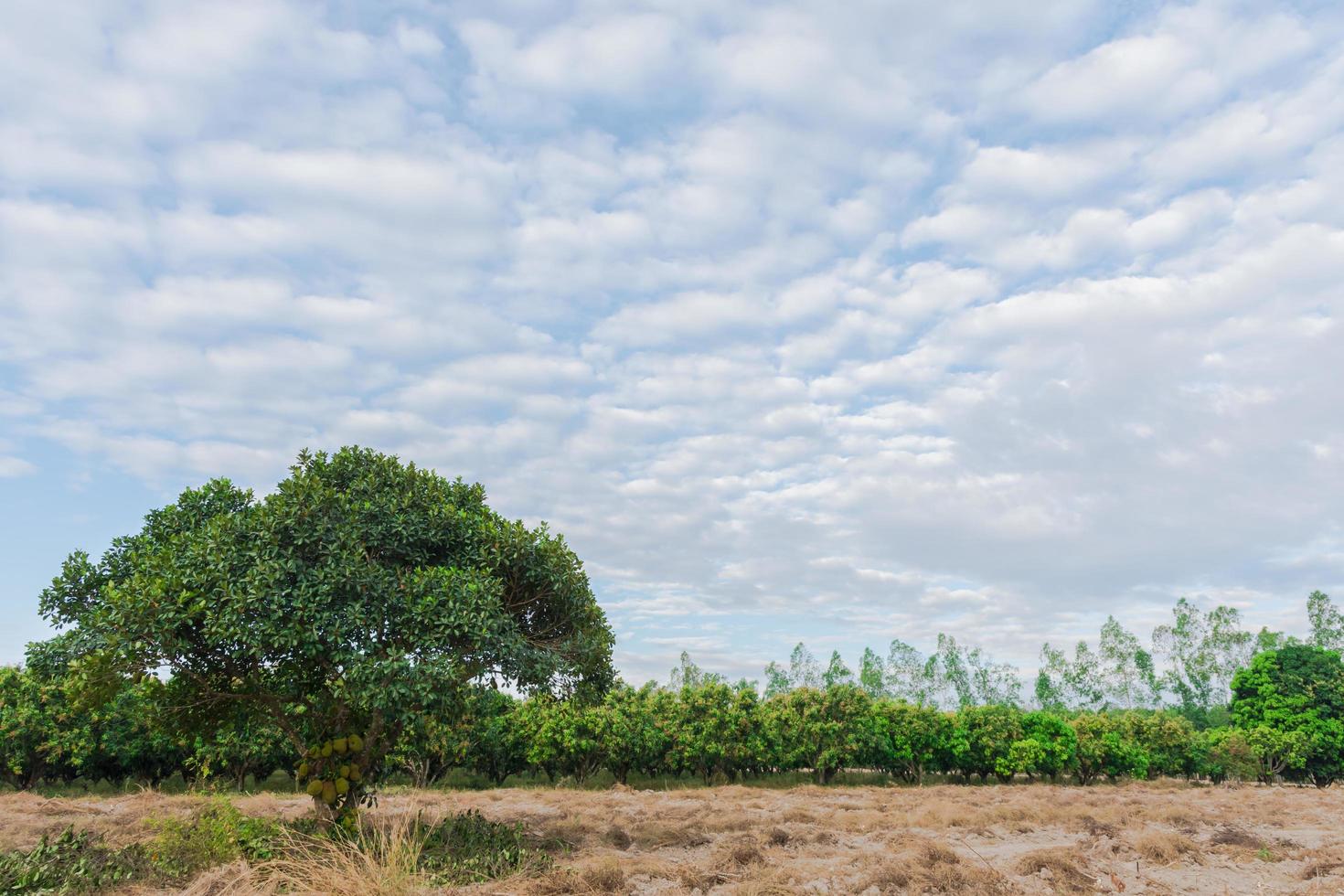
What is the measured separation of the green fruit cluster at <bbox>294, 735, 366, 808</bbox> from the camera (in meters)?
16.2

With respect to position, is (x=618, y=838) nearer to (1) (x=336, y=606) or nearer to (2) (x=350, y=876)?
(1) (x=336, y=606)

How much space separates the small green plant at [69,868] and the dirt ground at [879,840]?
3523mm

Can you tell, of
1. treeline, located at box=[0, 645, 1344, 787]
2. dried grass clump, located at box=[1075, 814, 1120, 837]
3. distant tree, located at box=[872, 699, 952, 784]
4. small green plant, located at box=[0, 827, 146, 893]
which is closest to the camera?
small green plant, located at box=[0, 827, 146, 893]

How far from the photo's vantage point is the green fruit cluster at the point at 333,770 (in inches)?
637

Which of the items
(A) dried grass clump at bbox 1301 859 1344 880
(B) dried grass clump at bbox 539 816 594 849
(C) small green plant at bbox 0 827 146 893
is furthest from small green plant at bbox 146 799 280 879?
(A) dried grass clump at bbox 1301 859 1344 880

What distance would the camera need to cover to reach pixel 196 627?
1516 cm

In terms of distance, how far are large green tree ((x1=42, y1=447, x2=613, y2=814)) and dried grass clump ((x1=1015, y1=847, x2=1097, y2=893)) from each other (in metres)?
9.78

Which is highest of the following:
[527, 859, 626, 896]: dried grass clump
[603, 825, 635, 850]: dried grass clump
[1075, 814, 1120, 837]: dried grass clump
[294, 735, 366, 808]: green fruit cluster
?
[294, 735, 366, 808]: green fruit cluster

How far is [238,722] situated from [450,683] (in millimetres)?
7186

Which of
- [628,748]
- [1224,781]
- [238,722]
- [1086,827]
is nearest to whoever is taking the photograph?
[238,722]

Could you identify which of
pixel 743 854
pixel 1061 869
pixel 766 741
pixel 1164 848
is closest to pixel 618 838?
pixel 743 854

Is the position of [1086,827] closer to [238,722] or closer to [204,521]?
[238,722]

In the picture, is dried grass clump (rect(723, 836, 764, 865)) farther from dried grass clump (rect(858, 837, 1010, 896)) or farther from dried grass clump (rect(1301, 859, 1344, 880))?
dried grass clump (rect(1301, 859, 1344, 880))

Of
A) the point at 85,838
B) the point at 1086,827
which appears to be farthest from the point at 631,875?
the point at 1086,827
